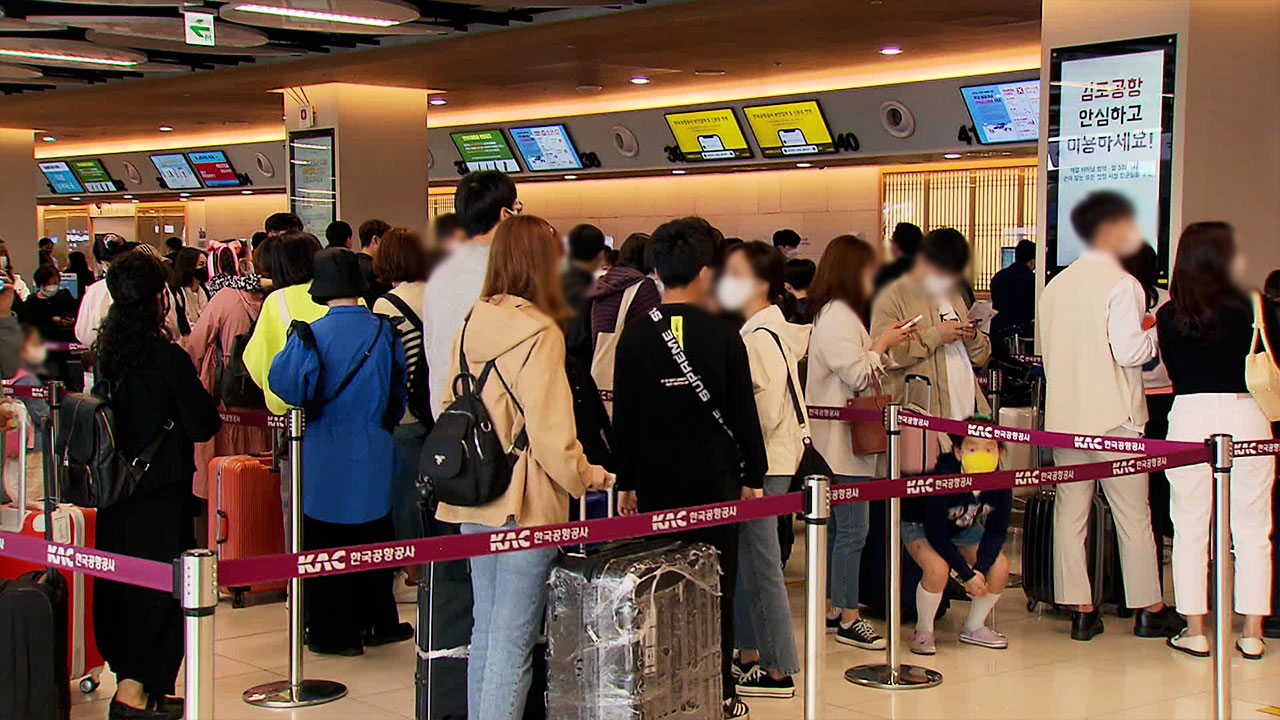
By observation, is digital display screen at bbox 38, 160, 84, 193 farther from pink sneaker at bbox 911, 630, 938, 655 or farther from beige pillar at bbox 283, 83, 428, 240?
pink sneaker at bbox 911, 630, 938, 655

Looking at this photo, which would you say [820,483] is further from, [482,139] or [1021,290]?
[482,139]

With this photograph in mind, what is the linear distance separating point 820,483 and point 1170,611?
3.32 metres

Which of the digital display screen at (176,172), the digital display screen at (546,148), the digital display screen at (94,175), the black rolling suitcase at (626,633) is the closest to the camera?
the black rolling suitcase at (626,633)

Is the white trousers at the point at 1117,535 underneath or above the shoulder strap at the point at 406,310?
underneath

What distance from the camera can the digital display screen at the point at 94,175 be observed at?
23.7 metres

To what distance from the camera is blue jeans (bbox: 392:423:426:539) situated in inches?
239

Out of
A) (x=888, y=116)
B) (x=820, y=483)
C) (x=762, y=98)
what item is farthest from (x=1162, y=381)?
(x=762, y=98)

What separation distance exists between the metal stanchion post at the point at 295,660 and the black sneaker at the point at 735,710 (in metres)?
1.48

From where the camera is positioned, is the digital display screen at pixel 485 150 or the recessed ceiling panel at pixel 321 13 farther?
the digital display screen at pixel 485 150

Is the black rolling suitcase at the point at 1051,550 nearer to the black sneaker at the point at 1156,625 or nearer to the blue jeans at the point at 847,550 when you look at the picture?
the black sneaker at the point at 1156,625

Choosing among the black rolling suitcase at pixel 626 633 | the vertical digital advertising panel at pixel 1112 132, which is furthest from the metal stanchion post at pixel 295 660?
the vertical digital advertising panel at pixel 1112 132

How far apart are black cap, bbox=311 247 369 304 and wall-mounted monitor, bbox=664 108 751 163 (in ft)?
29.2

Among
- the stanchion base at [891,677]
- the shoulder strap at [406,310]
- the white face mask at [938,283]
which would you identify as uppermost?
the white face mask at [938,283]

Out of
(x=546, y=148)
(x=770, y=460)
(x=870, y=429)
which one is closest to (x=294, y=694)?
(x=770, y=460)
